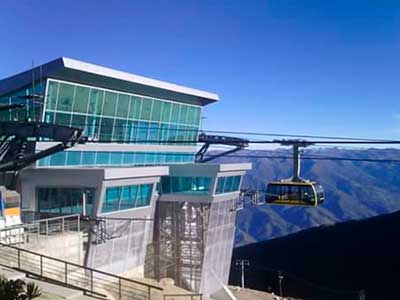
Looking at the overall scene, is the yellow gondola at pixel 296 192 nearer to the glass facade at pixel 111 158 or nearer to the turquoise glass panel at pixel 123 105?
the glass facade at pixel 111 158

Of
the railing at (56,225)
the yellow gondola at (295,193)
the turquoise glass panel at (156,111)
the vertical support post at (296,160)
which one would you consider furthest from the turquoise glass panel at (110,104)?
the vertical support post at (296,160)

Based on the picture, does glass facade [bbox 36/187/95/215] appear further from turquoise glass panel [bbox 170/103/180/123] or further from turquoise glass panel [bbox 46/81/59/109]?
turquoise glass panel [bbox 170/103/180/123]

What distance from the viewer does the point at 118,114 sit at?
116 ft

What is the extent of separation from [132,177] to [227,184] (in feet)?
30.4

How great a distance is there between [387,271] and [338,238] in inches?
992

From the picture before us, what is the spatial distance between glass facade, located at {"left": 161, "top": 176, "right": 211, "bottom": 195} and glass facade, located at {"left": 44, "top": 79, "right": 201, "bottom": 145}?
347cm

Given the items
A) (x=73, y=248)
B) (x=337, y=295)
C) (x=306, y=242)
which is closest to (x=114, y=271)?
(x=73, y=248)

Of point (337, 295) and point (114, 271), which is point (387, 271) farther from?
point (114, 271)

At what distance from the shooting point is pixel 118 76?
Answer: 33219 millimetres

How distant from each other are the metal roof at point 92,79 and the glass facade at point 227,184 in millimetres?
7257

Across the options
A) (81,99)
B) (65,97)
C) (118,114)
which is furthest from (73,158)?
(118,114)

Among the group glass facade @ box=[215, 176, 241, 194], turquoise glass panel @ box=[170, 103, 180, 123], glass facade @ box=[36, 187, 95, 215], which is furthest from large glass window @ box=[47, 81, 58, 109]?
glass facade @ box=[215, 176, 241, 194]

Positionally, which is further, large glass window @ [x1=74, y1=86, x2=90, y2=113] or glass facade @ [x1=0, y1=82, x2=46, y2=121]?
large glass window @ [x1=74, y1=86, x2=90, y2=113]

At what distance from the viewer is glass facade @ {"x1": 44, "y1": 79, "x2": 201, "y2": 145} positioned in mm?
30984
